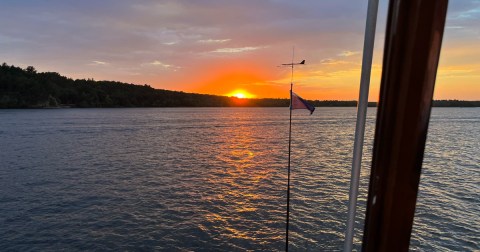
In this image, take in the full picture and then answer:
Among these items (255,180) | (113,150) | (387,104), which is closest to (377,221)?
(387,104)

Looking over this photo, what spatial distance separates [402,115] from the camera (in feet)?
4.55

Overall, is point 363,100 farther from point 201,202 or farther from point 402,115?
point 201,202

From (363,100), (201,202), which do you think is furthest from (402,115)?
(201,202)

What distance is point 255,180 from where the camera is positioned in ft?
101

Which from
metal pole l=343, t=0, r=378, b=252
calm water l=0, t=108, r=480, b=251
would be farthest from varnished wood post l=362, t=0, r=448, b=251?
calm water l=0, t=108, r=480, b=251

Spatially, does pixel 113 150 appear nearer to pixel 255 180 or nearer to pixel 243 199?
pixel 255 180

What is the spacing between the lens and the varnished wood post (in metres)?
1.32

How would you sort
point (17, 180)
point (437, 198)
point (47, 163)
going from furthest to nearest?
point (47, 163), point (17, 180), point (437, 198)

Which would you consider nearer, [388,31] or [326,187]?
[388,31]

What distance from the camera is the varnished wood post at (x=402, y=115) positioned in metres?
1.32

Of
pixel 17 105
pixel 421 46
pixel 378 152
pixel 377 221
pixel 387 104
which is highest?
pixel 421 46

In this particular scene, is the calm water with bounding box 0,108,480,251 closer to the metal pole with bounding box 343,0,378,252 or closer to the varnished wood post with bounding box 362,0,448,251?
the metal pole with bounding box 343,0,378,252

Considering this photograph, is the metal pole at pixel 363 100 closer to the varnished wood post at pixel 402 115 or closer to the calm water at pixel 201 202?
the varnished wood post at pixel 402 115

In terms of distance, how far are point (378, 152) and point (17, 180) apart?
1422 inches
